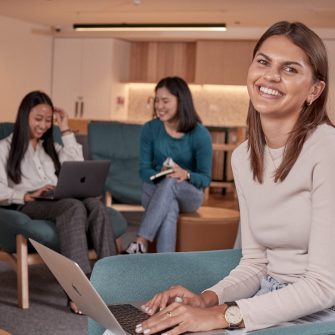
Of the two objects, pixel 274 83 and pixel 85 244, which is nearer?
pixel 274 83

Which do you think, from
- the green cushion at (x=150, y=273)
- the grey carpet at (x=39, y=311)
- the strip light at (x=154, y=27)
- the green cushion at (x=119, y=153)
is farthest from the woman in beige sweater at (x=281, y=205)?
the strip light at (x=154, y=27)

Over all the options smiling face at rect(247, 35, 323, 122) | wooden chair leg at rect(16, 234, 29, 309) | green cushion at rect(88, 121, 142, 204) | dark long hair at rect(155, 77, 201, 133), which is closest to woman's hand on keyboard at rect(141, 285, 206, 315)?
smiling face at rect(247, 35, 323, 122)

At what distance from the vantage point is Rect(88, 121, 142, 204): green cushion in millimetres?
6039

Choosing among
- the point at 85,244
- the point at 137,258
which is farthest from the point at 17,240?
the point at 137,258

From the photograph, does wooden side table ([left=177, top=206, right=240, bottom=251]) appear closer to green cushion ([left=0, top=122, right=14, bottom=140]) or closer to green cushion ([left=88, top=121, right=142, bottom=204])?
green cushion ([left=0, top=122, right=14, bottom=140])

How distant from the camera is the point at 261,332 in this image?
164cm

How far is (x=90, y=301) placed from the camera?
5.34 feet

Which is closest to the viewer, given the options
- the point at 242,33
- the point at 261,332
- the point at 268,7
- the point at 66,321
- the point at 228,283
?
the point at 261,332

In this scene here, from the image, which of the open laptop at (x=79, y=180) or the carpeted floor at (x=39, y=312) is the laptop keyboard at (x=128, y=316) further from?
the open laptop at (x=79, y=180)

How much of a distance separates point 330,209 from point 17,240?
8.44 feet

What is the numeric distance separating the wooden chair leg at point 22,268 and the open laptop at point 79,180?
391 mm

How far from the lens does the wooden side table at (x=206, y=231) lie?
4492 millimetres

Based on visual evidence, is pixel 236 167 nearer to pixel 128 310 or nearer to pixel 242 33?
pixel 128 310

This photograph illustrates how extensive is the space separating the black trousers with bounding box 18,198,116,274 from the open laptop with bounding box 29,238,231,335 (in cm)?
216
